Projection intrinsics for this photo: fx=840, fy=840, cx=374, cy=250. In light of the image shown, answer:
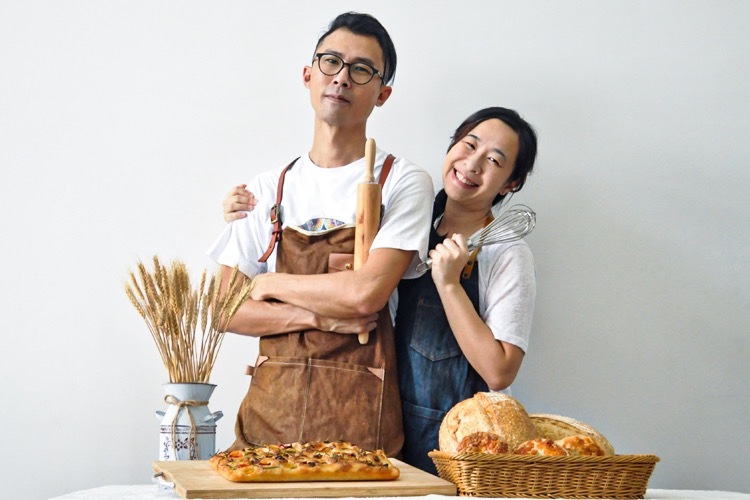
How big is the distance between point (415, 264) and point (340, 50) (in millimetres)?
543

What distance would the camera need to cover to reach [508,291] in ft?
6.57

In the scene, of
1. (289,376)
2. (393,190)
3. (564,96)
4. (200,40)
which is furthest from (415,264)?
(200,40)

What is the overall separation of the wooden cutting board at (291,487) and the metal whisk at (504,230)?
0.66 metres

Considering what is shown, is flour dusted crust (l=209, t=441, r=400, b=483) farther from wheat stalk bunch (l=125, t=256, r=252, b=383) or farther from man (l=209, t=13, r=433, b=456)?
man (l=209, t=13, r=433, b=456)

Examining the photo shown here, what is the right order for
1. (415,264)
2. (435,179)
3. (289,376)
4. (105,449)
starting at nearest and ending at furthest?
(289,376) → (415,264) → (105,449) → (435,179)

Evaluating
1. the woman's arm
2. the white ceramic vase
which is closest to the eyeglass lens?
the woman's arm

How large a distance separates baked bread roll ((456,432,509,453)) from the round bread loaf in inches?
2.0

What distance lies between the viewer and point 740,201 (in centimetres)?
243

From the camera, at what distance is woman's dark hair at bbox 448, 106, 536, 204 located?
7.00 feet

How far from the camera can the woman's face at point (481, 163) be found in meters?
2.09

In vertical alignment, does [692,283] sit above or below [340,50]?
below

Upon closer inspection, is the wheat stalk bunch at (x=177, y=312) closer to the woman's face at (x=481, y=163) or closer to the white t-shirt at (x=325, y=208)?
the white t-shirt at (x=325, y=208)

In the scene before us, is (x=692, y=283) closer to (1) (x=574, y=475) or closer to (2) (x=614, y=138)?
(2) (x=614, y=138)

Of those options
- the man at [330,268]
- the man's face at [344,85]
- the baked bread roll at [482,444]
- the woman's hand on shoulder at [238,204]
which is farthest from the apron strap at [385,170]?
the baked bread roll at [482,444]
